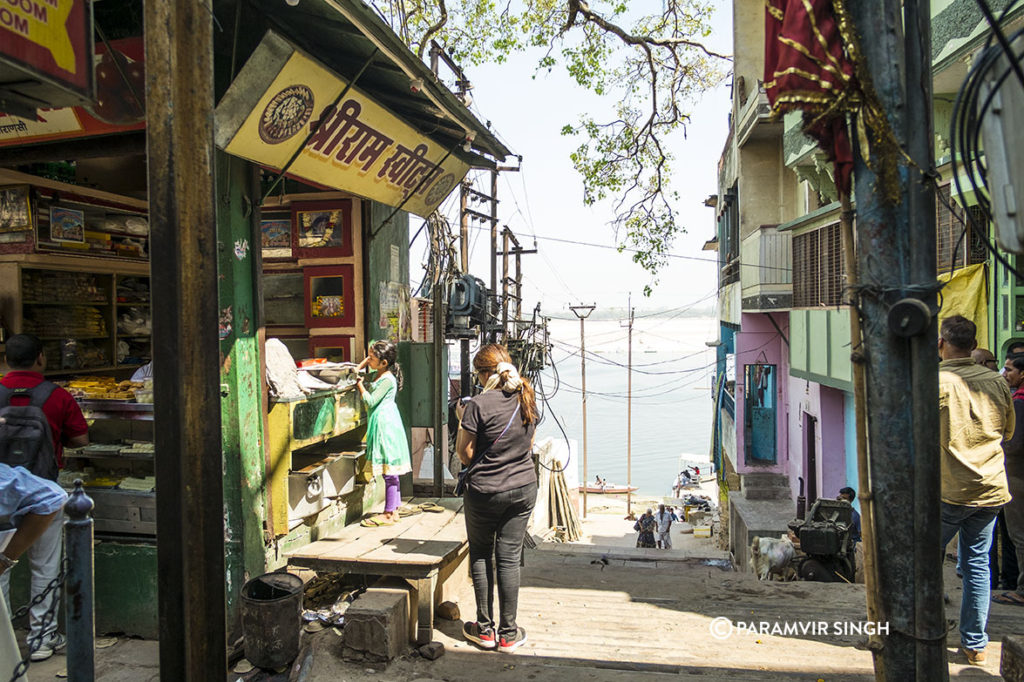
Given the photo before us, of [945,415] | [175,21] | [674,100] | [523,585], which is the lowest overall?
[523,585]

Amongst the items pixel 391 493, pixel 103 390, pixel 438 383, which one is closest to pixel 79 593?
pixel 103 390

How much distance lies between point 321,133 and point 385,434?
2.61 meters

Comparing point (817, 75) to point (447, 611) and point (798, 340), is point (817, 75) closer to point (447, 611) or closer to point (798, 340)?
point (447, 611)

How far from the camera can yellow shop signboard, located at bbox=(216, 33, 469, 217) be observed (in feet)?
14.2

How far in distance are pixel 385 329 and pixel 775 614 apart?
4.67m

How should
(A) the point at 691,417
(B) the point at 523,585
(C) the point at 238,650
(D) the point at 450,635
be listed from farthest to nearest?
(A) the point at 691,417 → (B) the point at 523,585 → (D) the point at 450,635 → (C) the point at 238,650

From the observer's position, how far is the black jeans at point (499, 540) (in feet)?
15.8

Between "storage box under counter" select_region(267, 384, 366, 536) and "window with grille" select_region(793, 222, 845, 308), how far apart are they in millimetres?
7915

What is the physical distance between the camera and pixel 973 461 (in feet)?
13.7

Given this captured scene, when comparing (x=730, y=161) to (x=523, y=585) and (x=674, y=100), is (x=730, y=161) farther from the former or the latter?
(x=523, y=585)

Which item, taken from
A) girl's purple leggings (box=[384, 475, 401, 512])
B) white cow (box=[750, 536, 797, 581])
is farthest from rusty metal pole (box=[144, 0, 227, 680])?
white cow (box=[750, 536, 797, 581])

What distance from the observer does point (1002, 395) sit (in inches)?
168

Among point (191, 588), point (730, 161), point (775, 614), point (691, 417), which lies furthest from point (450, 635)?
point (691, 417)

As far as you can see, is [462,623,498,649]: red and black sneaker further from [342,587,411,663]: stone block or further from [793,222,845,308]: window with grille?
[793,222,845,308]: window with grille
